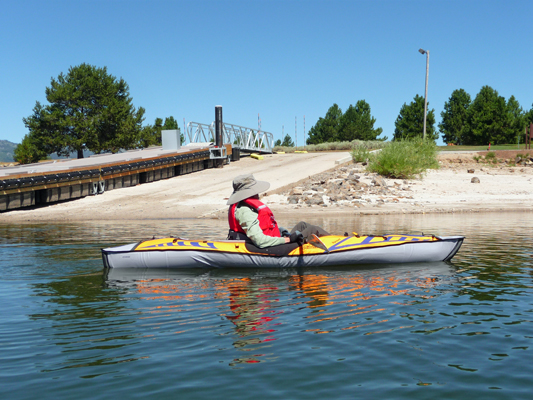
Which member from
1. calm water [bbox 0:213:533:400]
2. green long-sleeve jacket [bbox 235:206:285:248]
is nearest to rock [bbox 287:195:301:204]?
calm water [bbox 0:213:533:400]

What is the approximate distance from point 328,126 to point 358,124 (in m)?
Answer: 5.10

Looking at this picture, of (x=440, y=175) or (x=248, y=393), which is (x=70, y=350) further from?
(x=440, y=175)

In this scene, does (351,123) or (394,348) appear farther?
(351,123)

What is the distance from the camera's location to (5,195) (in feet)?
59.3

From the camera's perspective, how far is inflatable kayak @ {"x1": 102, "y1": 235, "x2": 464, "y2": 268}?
7805 mm

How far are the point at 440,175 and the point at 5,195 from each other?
17447 millimetres

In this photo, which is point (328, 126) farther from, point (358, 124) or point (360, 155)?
point (360, 155)

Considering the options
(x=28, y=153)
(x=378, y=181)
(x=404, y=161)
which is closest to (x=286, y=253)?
(x=378, y=181)

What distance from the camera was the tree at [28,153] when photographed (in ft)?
154

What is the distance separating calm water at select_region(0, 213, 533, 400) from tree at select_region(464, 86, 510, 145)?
4871cm

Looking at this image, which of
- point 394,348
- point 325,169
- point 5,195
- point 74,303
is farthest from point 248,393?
point 325,169

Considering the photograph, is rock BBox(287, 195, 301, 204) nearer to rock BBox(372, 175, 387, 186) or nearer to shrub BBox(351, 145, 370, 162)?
rock BBox(372, 175, 387, 186)

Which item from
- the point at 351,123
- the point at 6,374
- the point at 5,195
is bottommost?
the point at 6,374

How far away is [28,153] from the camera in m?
50.6
